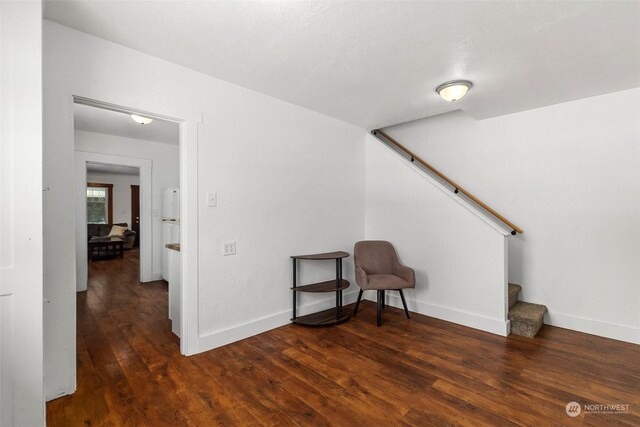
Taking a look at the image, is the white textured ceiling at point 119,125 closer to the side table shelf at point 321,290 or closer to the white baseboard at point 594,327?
the side table shelf at point 321,290

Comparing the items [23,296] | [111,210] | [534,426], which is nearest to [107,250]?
[111,210]

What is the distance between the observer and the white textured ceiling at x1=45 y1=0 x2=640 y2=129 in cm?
174

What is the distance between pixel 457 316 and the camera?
3289 millimetres

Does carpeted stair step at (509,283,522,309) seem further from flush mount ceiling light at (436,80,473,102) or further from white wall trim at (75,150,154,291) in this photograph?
white wall trim at (75,150,154,291)

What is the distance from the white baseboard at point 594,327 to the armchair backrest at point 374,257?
1.80 metres

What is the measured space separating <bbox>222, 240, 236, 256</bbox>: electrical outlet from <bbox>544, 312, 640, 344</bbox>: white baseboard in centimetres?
351

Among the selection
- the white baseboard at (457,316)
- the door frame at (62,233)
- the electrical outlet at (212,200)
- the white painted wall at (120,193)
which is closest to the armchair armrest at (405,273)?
the white baseboard at (457,316)

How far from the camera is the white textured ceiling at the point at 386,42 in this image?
1.74 meters

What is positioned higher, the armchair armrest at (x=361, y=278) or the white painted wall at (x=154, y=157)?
the white painted wall at (x=154, y=157)

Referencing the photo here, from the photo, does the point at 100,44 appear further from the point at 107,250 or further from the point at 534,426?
the point at 107,250

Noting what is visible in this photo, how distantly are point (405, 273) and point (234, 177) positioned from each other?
221 cm

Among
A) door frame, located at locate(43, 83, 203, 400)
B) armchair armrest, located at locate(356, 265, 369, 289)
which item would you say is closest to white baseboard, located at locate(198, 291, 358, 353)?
armchair armrest, located at locate(356, 265, 369, 289)

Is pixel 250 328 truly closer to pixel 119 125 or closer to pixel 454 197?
pixel 454 197

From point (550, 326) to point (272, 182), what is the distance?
11.3 ft
